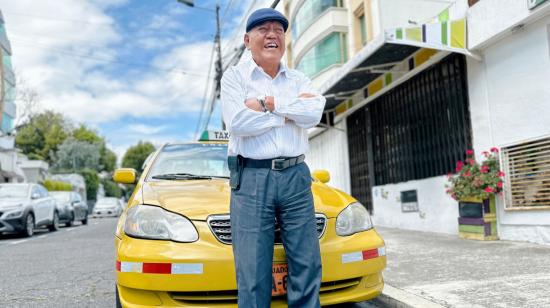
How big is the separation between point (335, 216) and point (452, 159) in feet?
18.8

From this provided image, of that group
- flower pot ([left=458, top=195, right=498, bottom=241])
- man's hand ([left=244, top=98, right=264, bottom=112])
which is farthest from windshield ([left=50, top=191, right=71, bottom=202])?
man's hand ([left=244, top=98, right=264, bottom=112])

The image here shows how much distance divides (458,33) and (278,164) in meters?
6.00

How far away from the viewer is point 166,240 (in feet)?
9.10

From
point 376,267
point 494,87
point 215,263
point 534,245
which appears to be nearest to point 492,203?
point 534,245

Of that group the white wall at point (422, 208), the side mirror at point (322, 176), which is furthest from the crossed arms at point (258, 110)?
the white wall at point (422, 208)

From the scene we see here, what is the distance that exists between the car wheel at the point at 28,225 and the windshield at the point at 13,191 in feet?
1.95

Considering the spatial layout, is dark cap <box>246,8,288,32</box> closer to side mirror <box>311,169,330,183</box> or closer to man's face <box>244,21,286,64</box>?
man's face <box>244,21,286,64</box>

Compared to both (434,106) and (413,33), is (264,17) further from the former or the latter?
(434,106)

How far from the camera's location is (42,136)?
5684 centimetres

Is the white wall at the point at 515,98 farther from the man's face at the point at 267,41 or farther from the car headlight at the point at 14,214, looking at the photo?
the car headlight at the point at 14,214

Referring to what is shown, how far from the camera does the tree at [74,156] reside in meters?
54.3

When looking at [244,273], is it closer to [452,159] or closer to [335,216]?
[335,216]

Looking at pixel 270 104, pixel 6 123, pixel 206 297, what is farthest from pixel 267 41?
pixel 6 123

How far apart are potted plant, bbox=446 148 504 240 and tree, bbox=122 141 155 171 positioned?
62614mm
